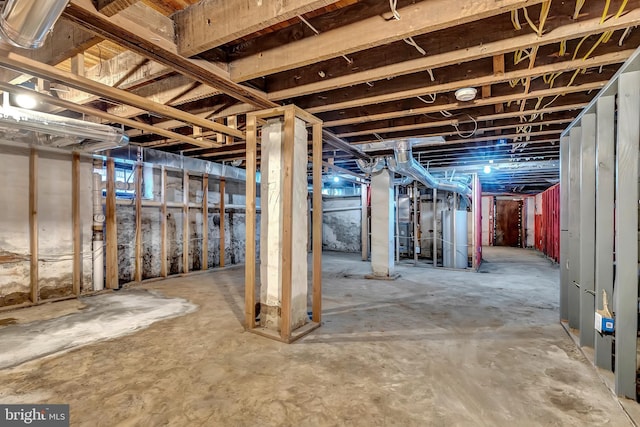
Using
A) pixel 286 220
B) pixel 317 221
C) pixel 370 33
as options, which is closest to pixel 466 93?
pixel 370 33

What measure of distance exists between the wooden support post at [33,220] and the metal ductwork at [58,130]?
308 mm

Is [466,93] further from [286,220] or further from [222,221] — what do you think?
[222,221]

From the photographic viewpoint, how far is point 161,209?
5.09m

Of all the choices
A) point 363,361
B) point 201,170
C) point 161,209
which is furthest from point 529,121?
point 161,209

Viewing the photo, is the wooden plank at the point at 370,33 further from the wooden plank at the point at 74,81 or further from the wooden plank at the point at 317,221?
the wooden plank at the point at 317,221

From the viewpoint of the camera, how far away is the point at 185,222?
530 cm

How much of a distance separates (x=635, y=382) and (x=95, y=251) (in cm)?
552

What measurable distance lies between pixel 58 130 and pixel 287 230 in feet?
8.05

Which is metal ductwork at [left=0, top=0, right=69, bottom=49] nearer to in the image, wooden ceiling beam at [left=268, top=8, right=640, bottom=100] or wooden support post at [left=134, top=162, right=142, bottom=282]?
wooden ceiling beam at [left=268, top=8, right=640, bottom=100]

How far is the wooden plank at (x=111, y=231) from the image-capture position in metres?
4.30

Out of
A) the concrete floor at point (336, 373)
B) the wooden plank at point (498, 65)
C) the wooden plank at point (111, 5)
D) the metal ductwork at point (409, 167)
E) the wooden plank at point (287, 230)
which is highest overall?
the wooden plank at point (498, 65)

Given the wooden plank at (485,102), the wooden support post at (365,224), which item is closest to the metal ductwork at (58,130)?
the wooden plank at (485,102)

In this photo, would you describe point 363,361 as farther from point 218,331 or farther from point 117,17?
point 117,17

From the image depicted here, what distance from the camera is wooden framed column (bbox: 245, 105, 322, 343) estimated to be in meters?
2.48
